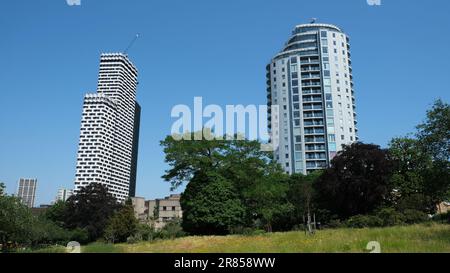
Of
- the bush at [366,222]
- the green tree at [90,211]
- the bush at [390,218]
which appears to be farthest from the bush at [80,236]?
the bush at [390,218]

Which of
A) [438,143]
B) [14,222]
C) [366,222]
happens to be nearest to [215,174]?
Answer: [366,222]

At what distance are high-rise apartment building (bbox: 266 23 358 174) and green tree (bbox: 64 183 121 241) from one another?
5675 centimetres

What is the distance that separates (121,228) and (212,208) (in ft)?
57.3

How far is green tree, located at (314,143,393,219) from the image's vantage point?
4425 cm

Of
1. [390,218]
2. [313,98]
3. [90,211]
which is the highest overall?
[313,98]

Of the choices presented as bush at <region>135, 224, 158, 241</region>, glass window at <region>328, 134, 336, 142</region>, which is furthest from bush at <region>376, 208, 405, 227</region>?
glass window at <region>328, 134, 336, 142</region>

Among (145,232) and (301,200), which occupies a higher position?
(301,200)

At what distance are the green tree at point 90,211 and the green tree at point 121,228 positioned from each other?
1085cm

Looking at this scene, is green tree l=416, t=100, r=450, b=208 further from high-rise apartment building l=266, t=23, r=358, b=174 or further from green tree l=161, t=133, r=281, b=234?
high-rise apartment building l=266, t=23, r=358, b=174

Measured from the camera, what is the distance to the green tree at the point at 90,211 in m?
62.1

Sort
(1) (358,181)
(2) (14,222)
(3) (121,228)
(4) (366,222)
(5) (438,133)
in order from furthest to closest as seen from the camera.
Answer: (3) (121,228)
(1) (358,181)
(4) (366,222)
(2) (14,222)
(5) (438,133)

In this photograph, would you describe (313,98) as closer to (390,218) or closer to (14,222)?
(390,218)

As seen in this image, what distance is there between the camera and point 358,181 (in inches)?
1721

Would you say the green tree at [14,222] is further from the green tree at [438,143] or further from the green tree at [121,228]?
the green tree at [438,143]
